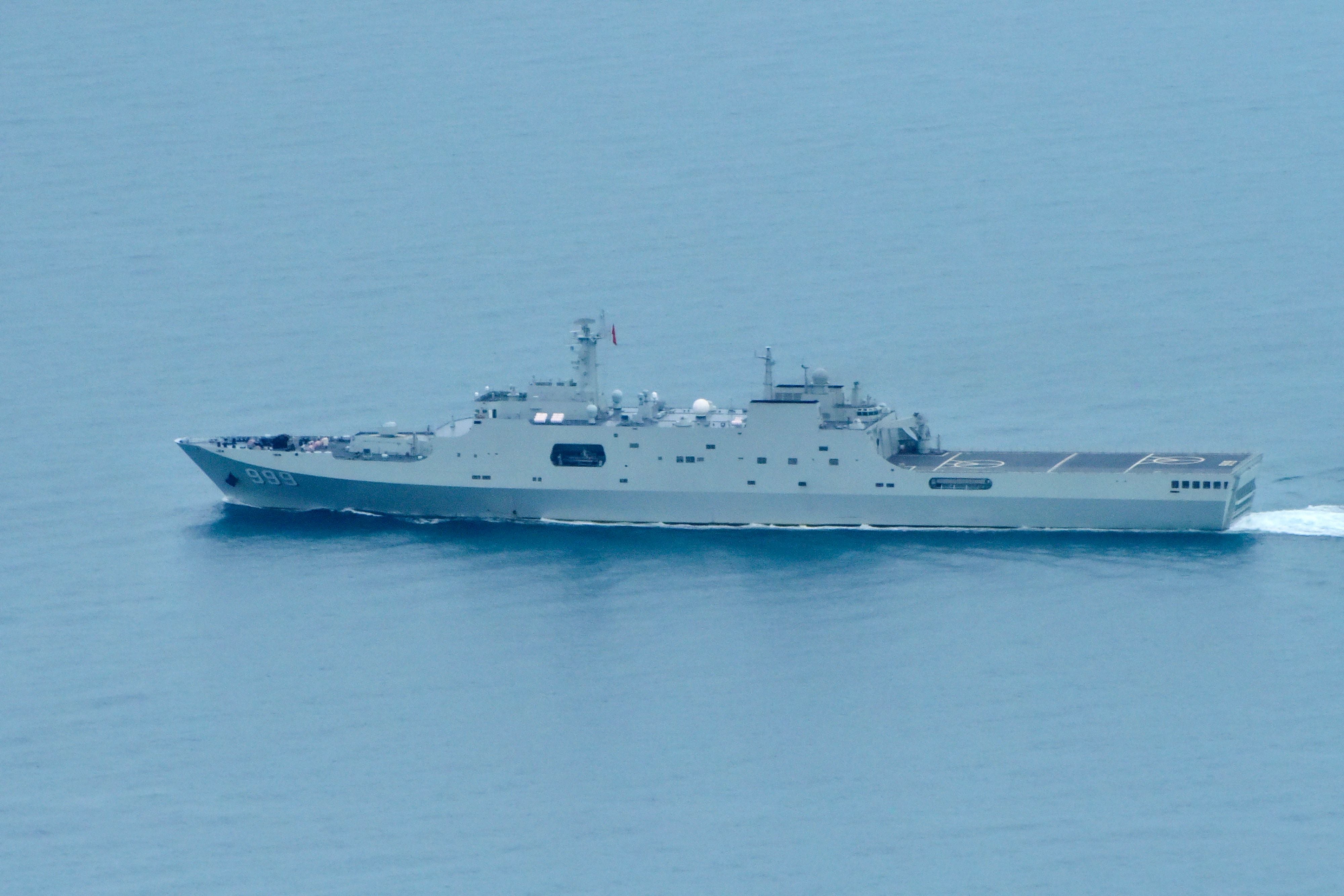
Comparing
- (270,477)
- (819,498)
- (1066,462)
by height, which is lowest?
(819,498)

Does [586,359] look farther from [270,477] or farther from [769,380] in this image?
[270,477]

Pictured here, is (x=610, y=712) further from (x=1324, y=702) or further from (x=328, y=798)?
(x=1324, y=702)

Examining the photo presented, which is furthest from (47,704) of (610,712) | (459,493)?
(459,493)

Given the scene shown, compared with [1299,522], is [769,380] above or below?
above

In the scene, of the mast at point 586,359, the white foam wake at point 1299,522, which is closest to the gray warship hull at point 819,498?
the white foam wake at point 1299,522

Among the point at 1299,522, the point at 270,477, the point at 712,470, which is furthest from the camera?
the point at 270,477

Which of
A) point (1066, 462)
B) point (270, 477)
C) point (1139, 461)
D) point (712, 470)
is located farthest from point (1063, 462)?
point (270, 477)

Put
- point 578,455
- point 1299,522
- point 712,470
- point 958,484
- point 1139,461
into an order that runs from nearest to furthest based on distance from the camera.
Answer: point 1299,522
point 958,484
point 1139,461
point 712,470
point 578,455
